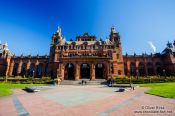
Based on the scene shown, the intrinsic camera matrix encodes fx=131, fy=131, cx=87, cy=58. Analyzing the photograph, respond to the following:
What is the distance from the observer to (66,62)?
49781mm

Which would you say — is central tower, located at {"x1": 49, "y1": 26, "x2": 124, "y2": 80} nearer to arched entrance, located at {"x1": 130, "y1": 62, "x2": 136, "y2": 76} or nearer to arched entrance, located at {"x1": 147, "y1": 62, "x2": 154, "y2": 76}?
arched entrance, located at {"x1": 130, "y1": 62, "x2": 136, "y2": 76}

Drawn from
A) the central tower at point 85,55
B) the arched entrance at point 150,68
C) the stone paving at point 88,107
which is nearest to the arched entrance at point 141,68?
the arched entrance at point 150,68

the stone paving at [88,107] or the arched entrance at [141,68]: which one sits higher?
the arched entrance at [141,68]

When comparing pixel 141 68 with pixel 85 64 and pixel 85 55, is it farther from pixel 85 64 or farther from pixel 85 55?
pixel 85 55

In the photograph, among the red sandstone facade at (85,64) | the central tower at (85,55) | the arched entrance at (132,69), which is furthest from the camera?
the arched entrance at (132,69)

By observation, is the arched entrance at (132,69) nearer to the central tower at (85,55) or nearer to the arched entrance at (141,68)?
the arched entrance at (141,68)

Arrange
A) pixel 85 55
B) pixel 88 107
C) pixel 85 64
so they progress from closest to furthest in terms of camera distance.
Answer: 1. pixel 88 107
2. pixel 85 55
3. pixel 85 64

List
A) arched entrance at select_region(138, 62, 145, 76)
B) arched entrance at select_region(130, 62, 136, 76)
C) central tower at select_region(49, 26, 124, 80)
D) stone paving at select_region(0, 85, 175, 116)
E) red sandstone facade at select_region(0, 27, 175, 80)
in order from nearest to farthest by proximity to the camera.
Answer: stone paving at select_region(0, 85, 175, 116), central tower at select_region(49, 26, 124, 80), red sandstone facade at select_region(0, 27, 175, 80), arched entrance at select_region(130, 62, 136, 76), arched entrance at select_region(138, 62, 145, 76)

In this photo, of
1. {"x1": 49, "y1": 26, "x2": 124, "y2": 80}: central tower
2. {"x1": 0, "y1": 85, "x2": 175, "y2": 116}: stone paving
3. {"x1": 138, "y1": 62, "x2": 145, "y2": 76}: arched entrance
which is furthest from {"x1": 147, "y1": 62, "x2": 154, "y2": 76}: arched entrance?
{"x1": 0, "y1": 85, "x2": 175, "y2": 116}: stone paving

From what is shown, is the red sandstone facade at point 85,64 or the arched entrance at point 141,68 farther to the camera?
the arched entrance at point 141,68

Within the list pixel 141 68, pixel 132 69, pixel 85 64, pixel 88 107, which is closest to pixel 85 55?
pixel 85 64

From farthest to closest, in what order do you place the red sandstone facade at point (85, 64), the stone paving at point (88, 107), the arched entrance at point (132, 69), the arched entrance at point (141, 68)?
the arched entrance at point (141, 68) → the arched entrance at point (132, 69) → the red sandstone facade at point (85, 64) → the stone paving at point (88, 107)

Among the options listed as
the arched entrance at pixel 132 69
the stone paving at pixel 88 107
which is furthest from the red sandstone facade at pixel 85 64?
the stone paving at pixel 88 107

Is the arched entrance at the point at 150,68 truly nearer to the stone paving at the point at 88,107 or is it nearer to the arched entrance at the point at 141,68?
the arched entrance at the point at 141,68
